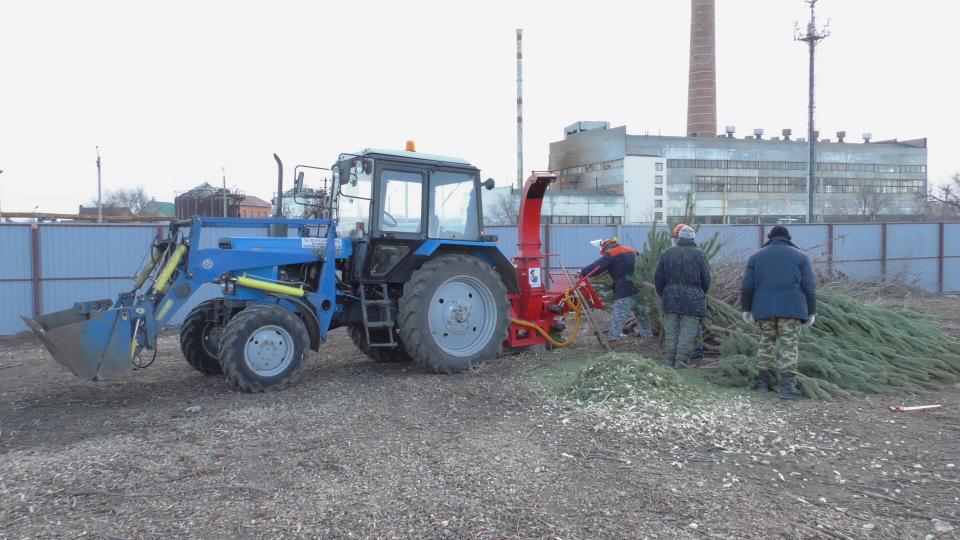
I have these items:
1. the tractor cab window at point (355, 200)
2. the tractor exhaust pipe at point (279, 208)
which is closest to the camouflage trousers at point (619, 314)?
the tractor cab window at point (355, 200)

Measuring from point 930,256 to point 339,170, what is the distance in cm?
1894

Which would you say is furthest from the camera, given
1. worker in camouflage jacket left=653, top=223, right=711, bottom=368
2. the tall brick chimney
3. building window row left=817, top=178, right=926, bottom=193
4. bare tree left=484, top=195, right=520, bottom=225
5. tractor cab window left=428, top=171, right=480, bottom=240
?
building window row left=817, top=178, right=926, bottom=193

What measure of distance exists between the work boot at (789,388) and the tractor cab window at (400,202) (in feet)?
12.8

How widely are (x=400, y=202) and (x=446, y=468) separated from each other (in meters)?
3.59

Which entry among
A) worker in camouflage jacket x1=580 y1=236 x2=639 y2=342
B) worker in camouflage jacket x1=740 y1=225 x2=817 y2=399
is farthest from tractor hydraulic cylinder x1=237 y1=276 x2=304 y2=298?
worker in camouflage jacket x1=740 y1=225 x2=817 y2=399

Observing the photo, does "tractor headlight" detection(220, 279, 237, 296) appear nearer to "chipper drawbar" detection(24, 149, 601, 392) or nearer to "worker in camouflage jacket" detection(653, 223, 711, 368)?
"chipper drawbar" detection(24, 149, 601, 392)

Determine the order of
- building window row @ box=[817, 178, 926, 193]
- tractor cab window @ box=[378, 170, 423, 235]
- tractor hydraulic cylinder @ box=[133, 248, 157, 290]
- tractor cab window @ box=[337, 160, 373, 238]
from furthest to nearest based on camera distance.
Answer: building window row @ box=[817, 178, 926, 193]
tractor cab window @ box=[378, 170, 423, 235]
tractor cab window @ box=[337, 160, 373, 238]
tractor hydraulic cylinder @ box=[133, 248, 157, 290]

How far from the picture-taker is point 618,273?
8.99 meters

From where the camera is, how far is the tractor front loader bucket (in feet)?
18.6

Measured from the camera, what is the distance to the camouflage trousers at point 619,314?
9039 mm

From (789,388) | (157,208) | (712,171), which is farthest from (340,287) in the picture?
(712,171)

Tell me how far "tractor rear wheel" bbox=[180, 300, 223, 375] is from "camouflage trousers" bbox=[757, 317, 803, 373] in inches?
216

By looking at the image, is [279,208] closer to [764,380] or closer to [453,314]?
[453,314]

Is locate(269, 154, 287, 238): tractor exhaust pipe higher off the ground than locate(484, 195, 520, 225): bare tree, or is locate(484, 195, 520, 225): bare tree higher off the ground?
locate(484, 195, 520, 225): bare tree
